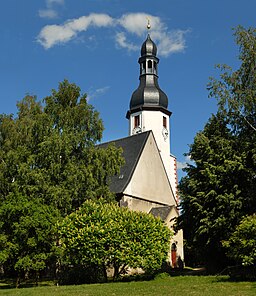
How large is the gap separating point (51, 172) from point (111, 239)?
624cm

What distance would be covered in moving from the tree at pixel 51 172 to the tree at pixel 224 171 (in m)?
4.99

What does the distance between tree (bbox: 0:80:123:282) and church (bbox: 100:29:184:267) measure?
6.13 m

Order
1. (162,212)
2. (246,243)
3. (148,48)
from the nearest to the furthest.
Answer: (246,243) → (162,212) → (148,48)

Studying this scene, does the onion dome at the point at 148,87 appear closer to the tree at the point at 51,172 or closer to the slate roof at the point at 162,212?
the slate roof at the point at 162,212

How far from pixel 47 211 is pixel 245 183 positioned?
1091cm

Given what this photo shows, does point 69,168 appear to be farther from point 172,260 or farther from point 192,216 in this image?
point 172,260

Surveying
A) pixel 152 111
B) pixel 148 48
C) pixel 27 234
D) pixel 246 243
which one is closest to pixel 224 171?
pixel 246 243

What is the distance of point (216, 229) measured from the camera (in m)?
21.8

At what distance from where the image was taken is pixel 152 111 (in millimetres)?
43562

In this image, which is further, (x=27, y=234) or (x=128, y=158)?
(x=128, y=158)

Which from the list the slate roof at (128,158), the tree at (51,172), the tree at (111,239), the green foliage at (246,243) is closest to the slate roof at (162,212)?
the slate roof at (128,158)

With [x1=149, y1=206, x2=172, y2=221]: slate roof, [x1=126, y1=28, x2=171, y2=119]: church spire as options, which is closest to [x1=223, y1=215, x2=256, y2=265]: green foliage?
[x1=149, y1=206, x2=172, y2=221]: slate roof

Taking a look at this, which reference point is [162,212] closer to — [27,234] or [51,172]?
[51,172]

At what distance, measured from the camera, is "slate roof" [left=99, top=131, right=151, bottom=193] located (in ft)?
101
